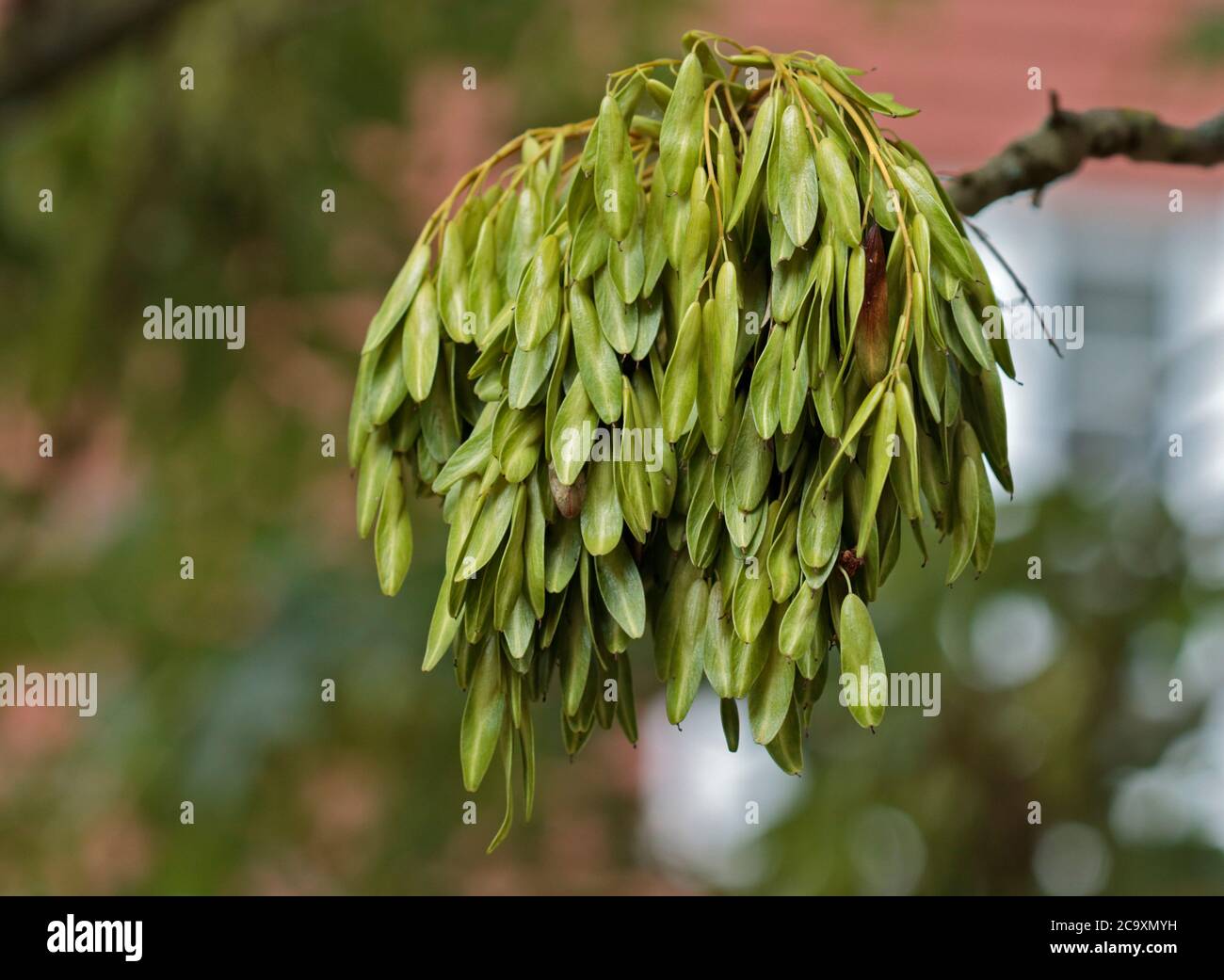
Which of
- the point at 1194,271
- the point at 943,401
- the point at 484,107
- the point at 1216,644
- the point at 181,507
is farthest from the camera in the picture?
the point at 1194,271

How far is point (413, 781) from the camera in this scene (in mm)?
2744

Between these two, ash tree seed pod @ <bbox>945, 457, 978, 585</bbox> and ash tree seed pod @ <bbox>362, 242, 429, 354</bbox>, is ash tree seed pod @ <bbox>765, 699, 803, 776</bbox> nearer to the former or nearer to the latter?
ash tree seed pod @ <bbox>945, 457, 978, 585</bbox>

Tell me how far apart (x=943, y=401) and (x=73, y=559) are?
218cm

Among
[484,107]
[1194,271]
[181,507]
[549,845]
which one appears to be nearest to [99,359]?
[181,507]

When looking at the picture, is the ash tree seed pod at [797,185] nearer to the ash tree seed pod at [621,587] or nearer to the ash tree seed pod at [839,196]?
the ash tree seed pod at [839,196]

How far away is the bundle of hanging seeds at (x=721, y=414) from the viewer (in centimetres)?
78

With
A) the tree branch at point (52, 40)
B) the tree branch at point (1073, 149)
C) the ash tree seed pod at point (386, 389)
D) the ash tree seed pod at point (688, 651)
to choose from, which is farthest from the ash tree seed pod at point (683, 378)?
the tree branch at point (52, 40)

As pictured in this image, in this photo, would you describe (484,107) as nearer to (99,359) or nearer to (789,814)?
(99,359)

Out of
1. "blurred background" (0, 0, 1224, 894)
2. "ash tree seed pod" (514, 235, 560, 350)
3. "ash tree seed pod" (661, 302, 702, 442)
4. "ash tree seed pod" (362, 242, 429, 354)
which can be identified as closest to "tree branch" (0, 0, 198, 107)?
"blurred background" (0, 0, 1224, 894)

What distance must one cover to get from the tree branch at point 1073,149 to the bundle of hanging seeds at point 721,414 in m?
0.21

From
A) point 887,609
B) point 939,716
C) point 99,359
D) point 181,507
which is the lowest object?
point 939,716

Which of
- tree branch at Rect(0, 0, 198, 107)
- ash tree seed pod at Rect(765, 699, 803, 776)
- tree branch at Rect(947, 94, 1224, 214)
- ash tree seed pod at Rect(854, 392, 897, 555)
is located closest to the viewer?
ash tree seed pod at Rect(854, 392, 897, 555)

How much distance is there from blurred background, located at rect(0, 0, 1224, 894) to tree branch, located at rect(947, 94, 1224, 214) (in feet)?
3.43

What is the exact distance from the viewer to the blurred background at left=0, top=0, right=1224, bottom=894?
2.39m
